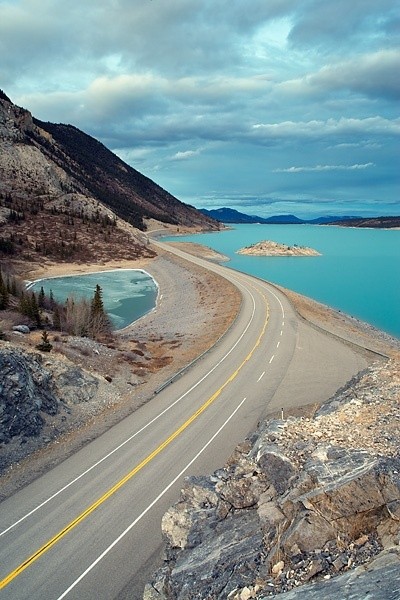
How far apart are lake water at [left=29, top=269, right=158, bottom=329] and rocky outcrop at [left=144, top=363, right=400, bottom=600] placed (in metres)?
47.3

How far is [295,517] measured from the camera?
1094 centimetres

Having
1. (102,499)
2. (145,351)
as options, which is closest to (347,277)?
(145,351)

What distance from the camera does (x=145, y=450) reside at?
2205 cm

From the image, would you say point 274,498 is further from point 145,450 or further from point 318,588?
point 145,450

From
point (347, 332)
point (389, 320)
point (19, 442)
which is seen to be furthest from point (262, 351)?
point (389, 320)

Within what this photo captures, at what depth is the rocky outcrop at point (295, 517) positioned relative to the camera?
941 centimetres

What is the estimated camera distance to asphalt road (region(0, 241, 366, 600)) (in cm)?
1453

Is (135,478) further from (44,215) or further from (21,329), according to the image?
(44,215)

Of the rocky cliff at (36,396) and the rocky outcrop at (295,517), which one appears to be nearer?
the rocky outcrop at (295,517)

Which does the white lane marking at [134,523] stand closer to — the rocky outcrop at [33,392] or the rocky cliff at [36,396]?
the rocky cliff at [36,396]

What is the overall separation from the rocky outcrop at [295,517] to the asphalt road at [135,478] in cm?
277

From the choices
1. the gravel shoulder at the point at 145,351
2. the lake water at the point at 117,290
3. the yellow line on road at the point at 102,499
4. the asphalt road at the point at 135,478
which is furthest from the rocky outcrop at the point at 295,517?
the lake water at the point at 117,290

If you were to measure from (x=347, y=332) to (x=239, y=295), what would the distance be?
2223cm

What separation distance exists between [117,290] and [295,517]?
77263 mm
